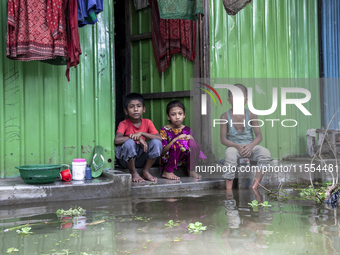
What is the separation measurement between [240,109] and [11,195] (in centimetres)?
314

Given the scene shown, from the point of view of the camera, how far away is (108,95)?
4.36 metres

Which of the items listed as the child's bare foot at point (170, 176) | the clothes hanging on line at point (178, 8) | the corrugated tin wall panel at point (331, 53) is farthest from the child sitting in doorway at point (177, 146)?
the corrugated tin wall panel at point (331, 53)

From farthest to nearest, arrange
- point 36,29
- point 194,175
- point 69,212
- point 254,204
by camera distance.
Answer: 1. point 194,175
2. point 36,29
3. point 254,204
4. point 69,212

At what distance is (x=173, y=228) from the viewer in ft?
7.80

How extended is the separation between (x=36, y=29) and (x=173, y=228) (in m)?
2.51

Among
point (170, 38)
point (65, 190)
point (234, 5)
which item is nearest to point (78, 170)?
point (65, 190)

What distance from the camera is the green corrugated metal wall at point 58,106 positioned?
3818mm

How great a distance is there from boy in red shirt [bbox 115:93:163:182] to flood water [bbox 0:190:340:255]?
820 millimetres

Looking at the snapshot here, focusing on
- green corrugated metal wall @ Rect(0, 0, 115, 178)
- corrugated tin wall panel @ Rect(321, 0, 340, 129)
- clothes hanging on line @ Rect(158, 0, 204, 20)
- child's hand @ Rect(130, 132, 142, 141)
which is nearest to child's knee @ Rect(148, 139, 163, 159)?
child's hand @ Rect(130, 132, 142, 141)

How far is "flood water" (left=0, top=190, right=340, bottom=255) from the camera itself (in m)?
1.96

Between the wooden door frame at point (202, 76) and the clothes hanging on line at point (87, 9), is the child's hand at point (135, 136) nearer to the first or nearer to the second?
the wooden door frame at point (202, 76)

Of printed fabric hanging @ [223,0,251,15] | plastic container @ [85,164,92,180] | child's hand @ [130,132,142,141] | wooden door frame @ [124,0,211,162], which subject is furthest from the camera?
wooden door frame @ [124,0,211,162]

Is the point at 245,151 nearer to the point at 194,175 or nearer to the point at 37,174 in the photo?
the point at 194,175

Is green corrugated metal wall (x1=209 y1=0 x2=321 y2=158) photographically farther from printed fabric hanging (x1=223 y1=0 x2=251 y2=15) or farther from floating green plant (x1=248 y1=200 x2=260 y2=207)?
floating green plant (x1=248 y1=200 x2=260 y2=207)
